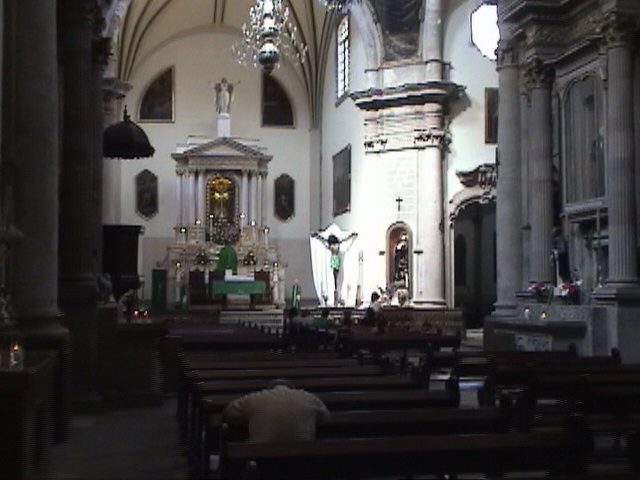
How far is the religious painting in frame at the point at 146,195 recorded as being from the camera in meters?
34.7

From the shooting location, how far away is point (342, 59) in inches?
1278

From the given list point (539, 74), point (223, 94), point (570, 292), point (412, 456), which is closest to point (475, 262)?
point (223, 94)

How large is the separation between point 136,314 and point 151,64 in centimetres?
2334

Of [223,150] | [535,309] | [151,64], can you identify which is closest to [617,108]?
[535,309]

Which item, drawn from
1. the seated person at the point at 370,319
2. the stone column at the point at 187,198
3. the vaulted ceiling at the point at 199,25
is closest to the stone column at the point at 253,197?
the stone column at the point at 187,198

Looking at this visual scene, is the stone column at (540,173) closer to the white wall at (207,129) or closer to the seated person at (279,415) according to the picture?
the seated person at (279,415)

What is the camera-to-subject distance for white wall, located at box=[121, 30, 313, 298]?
3475 centimetres

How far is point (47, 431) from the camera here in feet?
24.0

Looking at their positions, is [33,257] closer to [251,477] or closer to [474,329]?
[251,477]

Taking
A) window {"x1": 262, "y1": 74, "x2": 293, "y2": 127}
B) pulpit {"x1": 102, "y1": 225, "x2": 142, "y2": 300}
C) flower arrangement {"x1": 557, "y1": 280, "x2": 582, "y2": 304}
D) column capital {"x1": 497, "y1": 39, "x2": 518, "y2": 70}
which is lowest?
flower arrangement {"x1": 557, "y1": 280, "x2": 582, "y2": 304}

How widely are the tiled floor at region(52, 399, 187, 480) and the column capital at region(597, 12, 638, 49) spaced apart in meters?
8.97

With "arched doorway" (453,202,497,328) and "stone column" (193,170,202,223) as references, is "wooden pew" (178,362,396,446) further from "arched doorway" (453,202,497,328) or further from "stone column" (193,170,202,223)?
"stone column" (193,170,202,223)

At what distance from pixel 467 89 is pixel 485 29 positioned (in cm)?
172

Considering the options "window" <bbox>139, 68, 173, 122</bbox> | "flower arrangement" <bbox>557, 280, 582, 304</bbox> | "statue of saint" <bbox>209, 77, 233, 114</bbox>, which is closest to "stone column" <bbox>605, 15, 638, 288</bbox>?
"flower arrangement" <bbox>557, 280, 582, 304</bbox>
